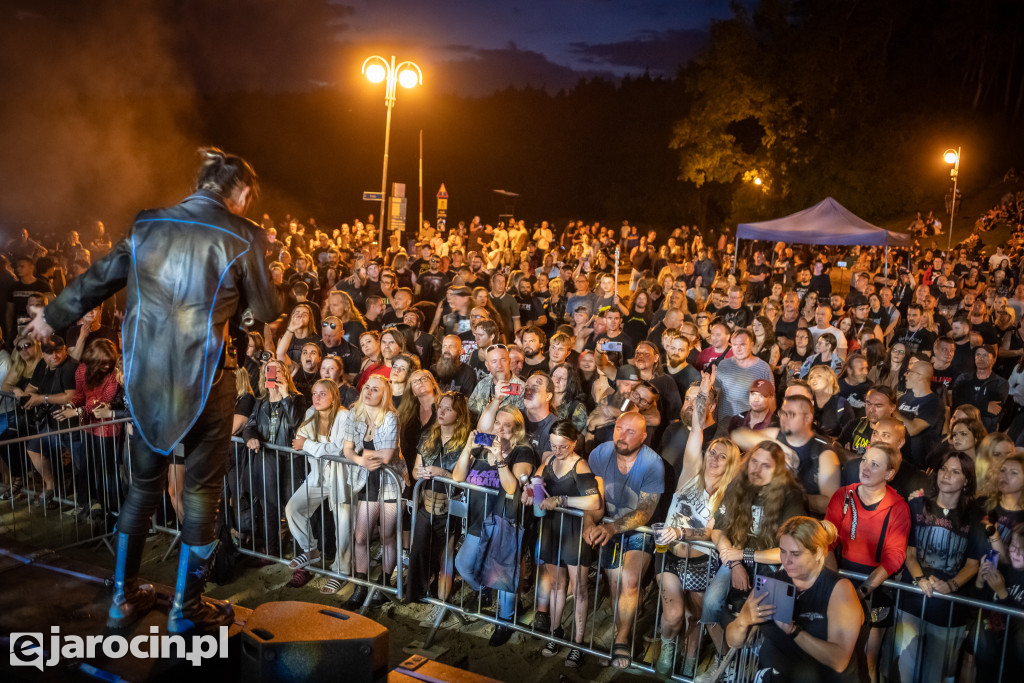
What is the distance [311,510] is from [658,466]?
261 cm

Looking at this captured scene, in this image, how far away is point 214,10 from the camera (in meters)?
20.2

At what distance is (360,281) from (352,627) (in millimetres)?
8162

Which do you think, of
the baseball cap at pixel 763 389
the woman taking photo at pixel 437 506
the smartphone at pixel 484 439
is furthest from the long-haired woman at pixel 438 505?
the baseball cap at pixel 763 389

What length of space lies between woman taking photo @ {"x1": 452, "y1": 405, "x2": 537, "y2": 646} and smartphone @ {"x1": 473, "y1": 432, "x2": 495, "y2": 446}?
0.03m

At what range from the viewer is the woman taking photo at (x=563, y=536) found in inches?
184

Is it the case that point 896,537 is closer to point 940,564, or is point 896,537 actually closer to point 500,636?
point 940,564

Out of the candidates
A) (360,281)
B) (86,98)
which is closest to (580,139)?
(86,98)

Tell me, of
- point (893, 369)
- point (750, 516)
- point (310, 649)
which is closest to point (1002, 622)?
point (750, 516)

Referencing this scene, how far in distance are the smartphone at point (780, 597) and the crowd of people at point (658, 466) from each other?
0.19ft

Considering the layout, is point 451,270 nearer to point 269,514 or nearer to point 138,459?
point 269,514

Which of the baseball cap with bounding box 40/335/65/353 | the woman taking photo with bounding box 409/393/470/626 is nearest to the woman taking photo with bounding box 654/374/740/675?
the woman taking photo with bounding box 409/393/470/626

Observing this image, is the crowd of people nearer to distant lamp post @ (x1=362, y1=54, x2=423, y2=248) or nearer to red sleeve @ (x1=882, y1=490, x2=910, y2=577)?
red sleeve @ (x1=882, y1=490, x2=910, y2=577)

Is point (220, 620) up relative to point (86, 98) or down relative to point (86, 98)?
down

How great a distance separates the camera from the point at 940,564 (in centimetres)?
427
